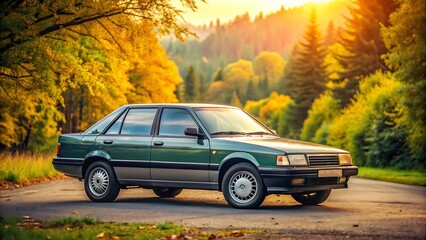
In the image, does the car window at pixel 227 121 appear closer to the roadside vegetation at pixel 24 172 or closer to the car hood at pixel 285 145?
the car hood at pixel 285 145

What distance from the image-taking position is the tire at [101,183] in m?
14.5

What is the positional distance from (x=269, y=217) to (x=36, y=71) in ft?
38.9

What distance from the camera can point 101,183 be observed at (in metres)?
14.6

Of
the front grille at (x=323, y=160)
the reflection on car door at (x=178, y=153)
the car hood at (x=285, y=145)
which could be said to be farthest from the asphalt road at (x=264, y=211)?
the car hood at (x=285, y=145)

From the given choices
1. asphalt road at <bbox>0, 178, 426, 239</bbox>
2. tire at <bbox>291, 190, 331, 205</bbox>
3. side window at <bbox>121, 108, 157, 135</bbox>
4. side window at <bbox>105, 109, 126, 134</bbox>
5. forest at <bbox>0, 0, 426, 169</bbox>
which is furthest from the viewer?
forest at <bbox>0, 0, 426, 169</bbox>

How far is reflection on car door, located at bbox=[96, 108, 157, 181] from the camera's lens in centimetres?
1416

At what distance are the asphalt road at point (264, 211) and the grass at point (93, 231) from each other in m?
0.69

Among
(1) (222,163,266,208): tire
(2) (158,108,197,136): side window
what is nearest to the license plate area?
(1) (222,163,266,208): tire

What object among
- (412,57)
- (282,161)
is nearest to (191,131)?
(282,161)

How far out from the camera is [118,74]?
81.4ft

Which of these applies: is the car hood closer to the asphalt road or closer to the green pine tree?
the asphalt road

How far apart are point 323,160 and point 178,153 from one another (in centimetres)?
259

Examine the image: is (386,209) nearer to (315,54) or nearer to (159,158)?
(159,158)

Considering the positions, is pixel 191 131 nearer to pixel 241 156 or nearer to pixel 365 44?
pixel 241 156
